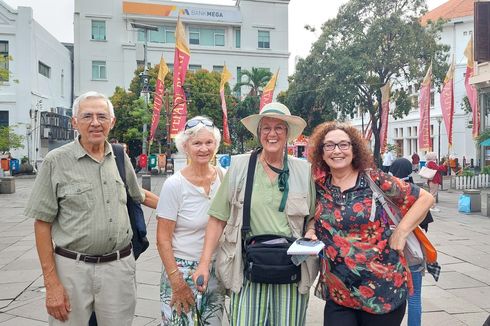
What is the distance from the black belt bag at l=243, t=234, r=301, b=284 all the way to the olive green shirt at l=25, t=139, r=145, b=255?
810mm

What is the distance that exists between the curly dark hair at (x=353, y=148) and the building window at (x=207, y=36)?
43.2 m

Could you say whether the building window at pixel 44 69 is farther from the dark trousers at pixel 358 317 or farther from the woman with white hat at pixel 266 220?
the dark trousers at pixel 358 317

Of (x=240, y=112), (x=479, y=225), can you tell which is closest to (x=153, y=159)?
(x=240, y=112)

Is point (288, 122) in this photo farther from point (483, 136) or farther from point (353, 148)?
point (483, 136)

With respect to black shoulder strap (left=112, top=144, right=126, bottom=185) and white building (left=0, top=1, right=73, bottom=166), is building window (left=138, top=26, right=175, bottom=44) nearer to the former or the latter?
white building (left=0, top=1, right=73, bottom=166)

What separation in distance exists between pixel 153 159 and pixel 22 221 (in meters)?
16.5

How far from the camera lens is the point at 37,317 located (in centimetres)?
420

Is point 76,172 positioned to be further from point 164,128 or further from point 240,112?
point 240,112

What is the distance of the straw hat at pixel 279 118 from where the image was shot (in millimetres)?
2535

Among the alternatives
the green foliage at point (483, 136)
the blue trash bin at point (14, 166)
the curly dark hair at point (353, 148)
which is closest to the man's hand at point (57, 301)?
the curly dark hair at point (353, 148)

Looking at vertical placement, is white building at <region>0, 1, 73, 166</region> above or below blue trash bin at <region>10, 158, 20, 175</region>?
above

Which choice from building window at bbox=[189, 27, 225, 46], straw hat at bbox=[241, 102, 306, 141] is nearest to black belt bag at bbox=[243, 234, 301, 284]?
straw hat at bbox=[241, 102, 306, 141]

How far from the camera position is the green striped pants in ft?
7.89

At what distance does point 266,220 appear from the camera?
2408 millimetres
